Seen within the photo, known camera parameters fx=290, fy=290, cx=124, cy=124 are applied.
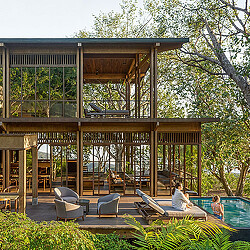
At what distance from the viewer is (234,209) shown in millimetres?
12070

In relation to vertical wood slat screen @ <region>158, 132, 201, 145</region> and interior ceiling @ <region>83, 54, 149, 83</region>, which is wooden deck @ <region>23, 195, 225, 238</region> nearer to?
vertical wood slat screen @ <region>158, 132, 201, 145</region>

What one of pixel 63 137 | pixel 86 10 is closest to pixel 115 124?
pixel 63 137

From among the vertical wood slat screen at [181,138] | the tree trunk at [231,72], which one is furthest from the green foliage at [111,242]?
the tree trunk at [231,72]

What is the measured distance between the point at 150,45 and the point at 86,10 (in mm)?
14520

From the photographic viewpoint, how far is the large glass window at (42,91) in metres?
12.7

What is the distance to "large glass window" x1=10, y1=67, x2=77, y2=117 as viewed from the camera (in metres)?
12.7

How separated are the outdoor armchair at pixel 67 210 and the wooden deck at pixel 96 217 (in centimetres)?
26

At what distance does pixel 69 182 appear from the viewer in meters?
13.2

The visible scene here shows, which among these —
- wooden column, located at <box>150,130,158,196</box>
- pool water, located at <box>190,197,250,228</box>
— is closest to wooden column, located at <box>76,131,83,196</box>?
wooden column, located at <box>150,130,158,196</box>

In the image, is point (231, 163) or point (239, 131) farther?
point (231, 163)

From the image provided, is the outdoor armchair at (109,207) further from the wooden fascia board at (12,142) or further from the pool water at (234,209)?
the pool water at (234,209)

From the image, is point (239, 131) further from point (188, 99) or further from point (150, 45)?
point (150, 45)

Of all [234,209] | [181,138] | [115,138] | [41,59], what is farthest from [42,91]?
[234,209]

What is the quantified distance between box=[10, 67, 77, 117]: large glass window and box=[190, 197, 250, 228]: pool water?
6.85 metres
